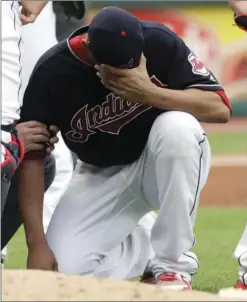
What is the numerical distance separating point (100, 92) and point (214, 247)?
163 centimetres

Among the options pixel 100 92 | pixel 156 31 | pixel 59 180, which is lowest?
pixel 59 180

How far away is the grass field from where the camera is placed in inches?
141

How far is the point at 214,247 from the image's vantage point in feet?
14.7

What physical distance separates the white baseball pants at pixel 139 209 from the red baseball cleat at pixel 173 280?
0.03 meters

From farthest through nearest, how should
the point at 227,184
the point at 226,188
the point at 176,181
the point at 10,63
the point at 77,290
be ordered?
the point at 227,184 < the point at 226,188 < the point at 176,181 < the point at 10,63 < the point at 77,290

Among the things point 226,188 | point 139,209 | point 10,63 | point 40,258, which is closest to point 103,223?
point 139,209

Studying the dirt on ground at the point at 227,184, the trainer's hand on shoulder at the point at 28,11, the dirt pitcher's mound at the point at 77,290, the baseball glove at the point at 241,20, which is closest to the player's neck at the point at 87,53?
the trainer's hand on shoulder at the point at 28,11

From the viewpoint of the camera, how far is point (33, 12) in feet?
10.6

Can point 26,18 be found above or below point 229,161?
above

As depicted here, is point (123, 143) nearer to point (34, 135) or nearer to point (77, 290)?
point (34, 135)

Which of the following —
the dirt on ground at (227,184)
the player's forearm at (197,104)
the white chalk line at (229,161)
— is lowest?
the white chalk line at (229,161)

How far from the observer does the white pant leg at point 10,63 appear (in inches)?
105

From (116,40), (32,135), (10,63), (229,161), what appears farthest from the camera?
(229,161)

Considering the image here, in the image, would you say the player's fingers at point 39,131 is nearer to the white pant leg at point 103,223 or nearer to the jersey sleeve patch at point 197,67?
the white pant leg at point 103,223
